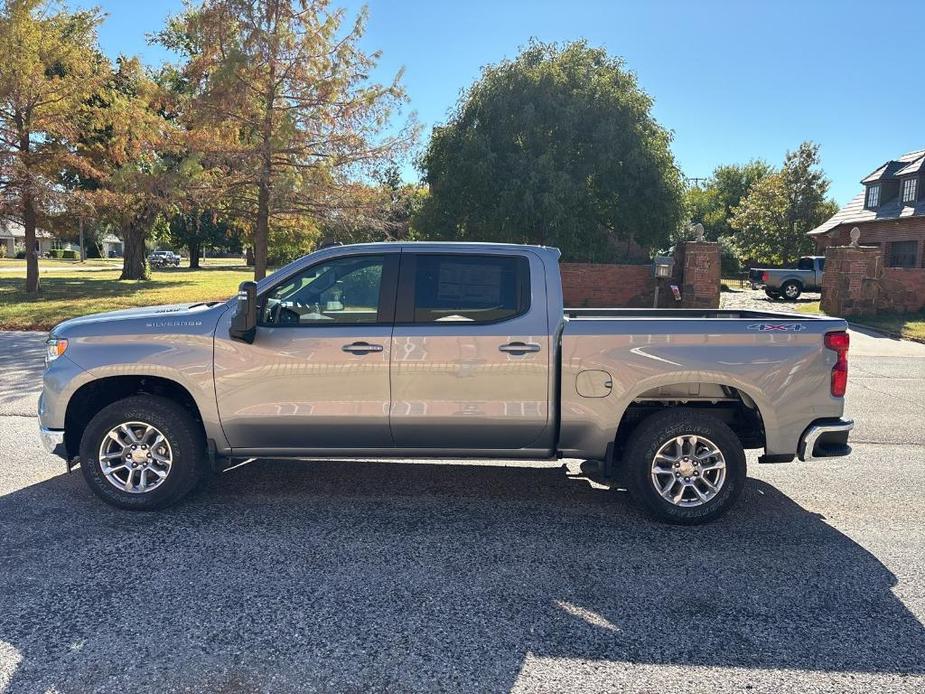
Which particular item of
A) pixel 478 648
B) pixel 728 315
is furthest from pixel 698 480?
pixel 478 648

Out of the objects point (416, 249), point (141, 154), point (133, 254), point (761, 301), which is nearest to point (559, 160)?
point (761, 301)

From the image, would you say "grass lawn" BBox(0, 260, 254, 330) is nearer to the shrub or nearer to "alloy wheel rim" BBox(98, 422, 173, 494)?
"alloy wheel rim" BBox(98, 422, 173, 494)

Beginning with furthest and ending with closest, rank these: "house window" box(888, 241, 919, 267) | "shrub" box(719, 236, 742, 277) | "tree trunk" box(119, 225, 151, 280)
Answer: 1. "shrub" box(719, 236, 742, 277)
2. "tree trunk" box(119, 225, 151, 280)
3. "house window" box(888, 241, 919, 267)

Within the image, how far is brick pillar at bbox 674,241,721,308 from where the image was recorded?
1728 cm

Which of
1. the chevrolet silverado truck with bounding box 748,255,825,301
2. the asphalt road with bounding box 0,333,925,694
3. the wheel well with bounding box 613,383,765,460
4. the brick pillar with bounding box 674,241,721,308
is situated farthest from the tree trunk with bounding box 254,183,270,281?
the chevrolet silverado truck with bounding box 748,255,825,301

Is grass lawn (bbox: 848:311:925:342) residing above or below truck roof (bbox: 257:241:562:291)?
below

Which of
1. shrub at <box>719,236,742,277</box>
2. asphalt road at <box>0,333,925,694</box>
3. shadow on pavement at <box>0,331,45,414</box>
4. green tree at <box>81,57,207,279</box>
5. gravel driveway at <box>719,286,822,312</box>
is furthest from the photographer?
shrub at <box>719,236,742,277</box>

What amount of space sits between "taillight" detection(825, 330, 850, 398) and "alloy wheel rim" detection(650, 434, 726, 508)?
0.89m

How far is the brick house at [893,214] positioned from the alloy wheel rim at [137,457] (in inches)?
1155

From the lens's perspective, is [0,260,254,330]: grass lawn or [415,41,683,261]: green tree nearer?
[0,260,254,330]: grass lawn

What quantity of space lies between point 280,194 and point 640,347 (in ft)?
50.7

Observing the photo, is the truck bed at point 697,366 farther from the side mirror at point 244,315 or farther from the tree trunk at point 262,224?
the tree trunk at point 262,224

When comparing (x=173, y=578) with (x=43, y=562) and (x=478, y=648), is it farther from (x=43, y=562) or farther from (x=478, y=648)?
(x=478, y=648)

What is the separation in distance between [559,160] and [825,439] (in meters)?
18.4
